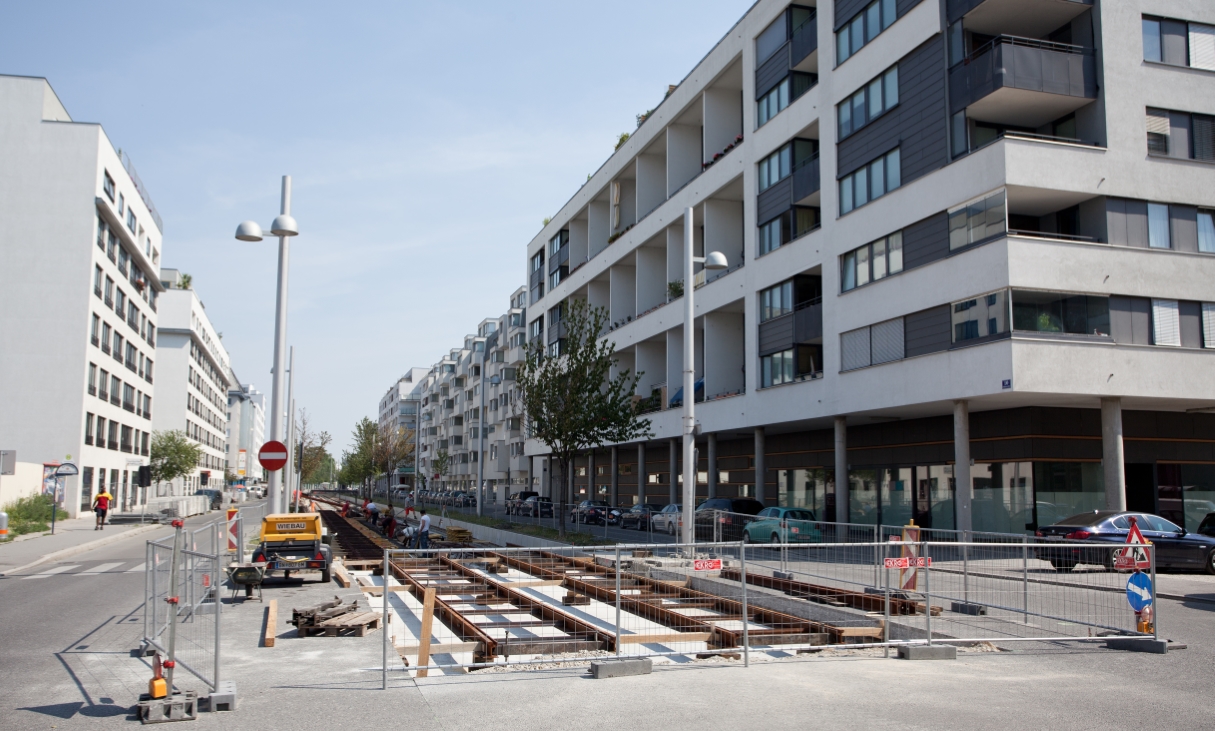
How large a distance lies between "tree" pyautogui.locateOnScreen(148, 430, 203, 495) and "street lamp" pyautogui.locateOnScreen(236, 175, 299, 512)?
188 ft

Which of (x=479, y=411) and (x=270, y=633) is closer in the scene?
(x=270, y=633)

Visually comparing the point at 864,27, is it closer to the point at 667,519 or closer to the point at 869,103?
the point at 869,103

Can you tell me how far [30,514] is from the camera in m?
41.0

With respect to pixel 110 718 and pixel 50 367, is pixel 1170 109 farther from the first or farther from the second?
pixel 50 367

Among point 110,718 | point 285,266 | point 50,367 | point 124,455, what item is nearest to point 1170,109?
point 285,266

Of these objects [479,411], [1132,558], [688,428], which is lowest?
[1132,558]

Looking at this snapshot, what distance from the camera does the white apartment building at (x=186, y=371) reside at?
300 ft

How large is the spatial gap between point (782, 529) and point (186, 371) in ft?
270

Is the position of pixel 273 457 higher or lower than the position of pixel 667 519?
higher

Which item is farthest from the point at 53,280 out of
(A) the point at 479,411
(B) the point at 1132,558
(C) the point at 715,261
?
(B) the point at 1132,558

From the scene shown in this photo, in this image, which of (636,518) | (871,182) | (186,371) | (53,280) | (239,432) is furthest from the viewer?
(239,432)

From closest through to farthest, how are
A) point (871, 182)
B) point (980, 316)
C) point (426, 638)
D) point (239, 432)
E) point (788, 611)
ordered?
point (426, 638)
point (788, 611)
point (980, 316)
point (871, 182)
point (239, 432)

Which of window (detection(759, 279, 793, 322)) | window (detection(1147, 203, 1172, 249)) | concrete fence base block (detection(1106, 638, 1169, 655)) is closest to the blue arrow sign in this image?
concrete fence base block (detection(1106, 638, 1169, 655))

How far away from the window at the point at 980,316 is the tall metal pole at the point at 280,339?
18985 millimetres
